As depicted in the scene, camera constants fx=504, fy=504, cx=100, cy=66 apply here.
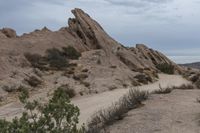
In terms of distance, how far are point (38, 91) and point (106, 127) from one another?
11704mm

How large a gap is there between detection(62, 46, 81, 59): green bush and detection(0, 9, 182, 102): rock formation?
0.40 m

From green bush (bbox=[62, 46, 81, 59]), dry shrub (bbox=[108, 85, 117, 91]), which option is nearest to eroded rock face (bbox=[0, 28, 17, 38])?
green bush (bbox=[62, 46, 81, 59])

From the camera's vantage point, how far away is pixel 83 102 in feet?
72.0

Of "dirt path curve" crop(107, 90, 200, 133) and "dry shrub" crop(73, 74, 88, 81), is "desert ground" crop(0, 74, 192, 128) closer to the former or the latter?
"dirt path curve" crop(107, 90, 200, 133)

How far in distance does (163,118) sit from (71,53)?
20.6 meters

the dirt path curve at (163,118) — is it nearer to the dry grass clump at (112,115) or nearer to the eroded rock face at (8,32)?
the dry grass clump at (112,115)

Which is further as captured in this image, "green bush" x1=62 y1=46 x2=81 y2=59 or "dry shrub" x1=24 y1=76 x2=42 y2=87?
"green bush" x1=62 y1=46 x2=81 y2=59

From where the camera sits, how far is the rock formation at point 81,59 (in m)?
26.6

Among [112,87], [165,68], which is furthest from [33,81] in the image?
[165,68]

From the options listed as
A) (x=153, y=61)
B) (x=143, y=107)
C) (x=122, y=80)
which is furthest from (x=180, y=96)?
(x=153, y=61)

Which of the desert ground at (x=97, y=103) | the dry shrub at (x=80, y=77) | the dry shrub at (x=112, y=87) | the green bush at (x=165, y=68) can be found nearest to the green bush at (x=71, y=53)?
the dry shrub at (x=80, y=77)

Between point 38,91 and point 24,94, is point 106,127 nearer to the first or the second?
point 24,94

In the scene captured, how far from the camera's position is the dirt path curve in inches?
500

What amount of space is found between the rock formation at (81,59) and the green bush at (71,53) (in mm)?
402
